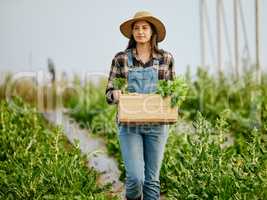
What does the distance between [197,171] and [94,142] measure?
2.85 meters

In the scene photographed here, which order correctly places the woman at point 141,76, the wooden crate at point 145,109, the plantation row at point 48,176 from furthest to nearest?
the plantation row at point 48,176, the woman at point 141,76, the wooden crate at point 145,109

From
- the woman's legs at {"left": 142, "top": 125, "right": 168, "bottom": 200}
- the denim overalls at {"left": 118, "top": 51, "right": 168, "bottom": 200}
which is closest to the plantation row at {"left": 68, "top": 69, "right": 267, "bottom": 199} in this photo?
the woman's legs at {"left": 142, "top": 125, "right": 168, "bottom": 200}

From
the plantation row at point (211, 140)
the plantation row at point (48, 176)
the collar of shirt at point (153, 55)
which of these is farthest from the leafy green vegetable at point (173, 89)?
the plantation row at point (48, 176)

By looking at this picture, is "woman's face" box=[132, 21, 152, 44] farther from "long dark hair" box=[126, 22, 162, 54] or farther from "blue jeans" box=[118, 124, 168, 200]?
"blue jeans" box=[118, 124, 168, 200]

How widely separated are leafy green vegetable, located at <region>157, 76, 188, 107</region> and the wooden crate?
0.03 m

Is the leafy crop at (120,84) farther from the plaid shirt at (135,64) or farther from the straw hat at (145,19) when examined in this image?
the straw hat at (145,19)

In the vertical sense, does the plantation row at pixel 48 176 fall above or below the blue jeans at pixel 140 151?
below

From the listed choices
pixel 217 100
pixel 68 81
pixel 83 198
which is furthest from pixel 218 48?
pixel 83 198

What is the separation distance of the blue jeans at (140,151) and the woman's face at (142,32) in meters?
0.52

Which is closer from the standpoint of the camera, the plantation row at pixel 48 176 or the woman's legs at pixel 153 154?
the woman's legs at pixel 153 154

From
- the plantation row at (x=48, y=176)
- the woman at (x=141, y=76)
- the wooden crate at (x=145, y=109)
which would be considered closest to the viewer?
the wooden crate at (x=145, y=109)

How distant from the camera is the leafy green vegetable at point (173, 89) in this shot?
4.02 meters

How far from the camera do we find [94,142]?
281 inches

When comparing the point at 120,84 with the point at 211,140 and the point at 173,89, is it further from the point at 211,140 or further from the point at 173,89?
the point at 211,140
